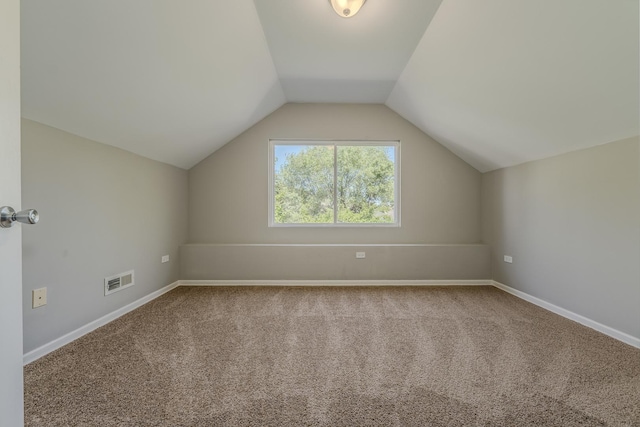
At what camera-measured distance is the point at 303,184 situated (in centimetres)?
409

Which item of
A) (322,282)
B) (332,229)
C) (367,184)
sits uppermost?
(367,184)

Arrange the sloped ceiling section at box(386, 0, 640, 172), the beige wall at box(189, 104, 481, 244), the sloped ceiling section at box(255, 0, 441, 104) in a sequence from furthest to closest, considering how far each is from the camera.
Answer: the beige wall at box(189, 104, 481, 244)
the sloped ceiling section at box(255, 0, 441, 104)
the sloped ceiling section at box(386, 0, 640, 172)

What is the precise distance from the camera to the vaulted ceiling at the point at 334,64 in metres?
1.61

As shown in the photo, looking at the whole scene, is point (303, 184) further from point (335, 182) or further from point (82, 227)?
point (82, 227)

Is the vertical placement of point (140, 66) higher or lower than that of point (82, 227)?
higher

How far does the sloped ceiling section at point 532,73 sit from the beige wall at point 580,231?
0.22 metres

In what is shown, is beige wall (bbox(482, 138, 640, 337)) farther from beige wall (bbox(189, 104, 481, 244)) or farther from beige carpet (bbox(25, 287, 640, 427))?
beige wall (bbox(189, 104, 481, 244))

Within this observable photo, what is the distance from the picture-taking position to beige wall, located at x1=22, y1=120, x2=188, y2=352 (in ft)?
6.28

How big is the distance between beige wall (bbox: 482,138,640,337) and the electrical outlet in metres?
4.41

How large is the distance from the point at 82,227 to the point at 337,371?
2.34 meters

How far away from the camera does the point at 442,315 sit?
8.93ft

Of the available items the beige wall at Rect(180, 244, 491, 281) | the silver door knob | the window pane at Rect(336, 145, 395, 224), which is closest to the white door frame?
the silver door knob

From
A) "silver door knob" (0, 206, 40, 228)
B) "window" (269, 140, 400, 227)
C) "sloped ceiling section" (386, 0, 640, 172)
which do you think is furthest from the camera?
"window" (269, 140, 400, 227)

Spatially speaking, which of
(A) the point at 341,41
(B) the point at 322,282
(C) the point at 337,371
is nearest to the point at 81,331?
(C) the point at 337,371
